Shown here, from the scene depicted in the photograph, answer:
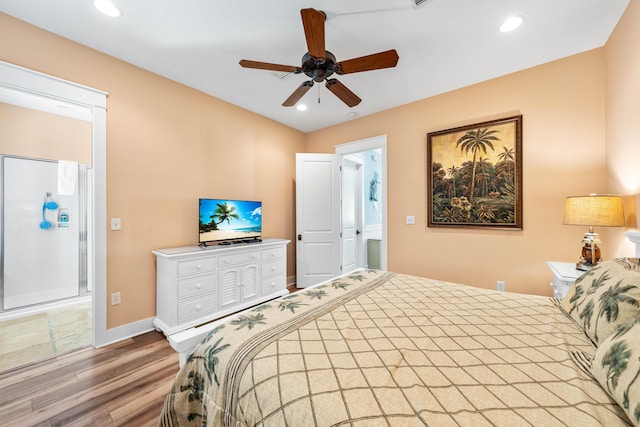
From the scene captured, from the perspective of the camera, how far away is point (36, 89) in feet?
6.67

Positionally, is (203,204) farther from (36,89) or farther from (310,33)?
(310,33)

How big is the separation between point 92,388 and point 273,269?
6.54ft

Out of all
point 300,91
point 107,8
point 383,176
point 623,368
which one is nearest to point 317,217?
point 383,176

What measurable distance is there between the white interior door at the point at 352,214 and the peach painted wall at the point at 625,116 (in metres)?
3.08

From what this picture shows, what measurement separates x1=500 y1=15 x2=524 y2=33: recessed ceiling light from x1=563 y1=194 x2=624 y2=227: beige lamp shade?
1431 mm

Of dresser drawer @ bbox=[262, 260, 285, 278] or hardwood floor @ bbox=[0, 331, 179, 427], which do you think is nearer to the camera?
hardwood floor @ bbox=[0, 331, 179, 427]

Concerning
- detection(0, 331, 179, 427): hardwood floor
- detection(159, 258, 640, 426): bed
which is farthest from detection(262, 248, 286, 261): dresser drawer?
detection(159, 258, 640, 426): bed

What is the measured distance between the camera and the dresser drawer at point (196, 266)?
252cm

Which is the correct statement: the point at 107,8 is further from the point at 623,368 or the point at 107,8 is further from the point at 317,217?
the point at 623,368

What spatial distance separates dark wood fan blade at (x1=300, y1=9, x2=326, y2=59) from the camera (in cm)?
148

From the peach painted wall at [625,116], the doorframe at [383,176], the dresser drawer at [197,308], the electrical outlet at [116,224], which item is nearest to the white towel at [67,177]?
the electrical outlet at [116,224]

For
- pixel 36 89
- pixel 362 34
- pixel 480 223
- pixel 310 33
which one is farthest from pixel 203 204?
pixel 480 223

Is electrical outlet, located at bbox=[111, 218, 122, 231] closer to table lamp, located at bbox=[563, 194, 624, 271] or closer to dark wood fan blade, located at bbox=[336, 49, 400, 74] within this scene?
dark wood fan blade, located at bbox=[336, 49, 400, 74]

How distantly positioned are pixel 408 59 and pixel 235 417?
2.92 meters
